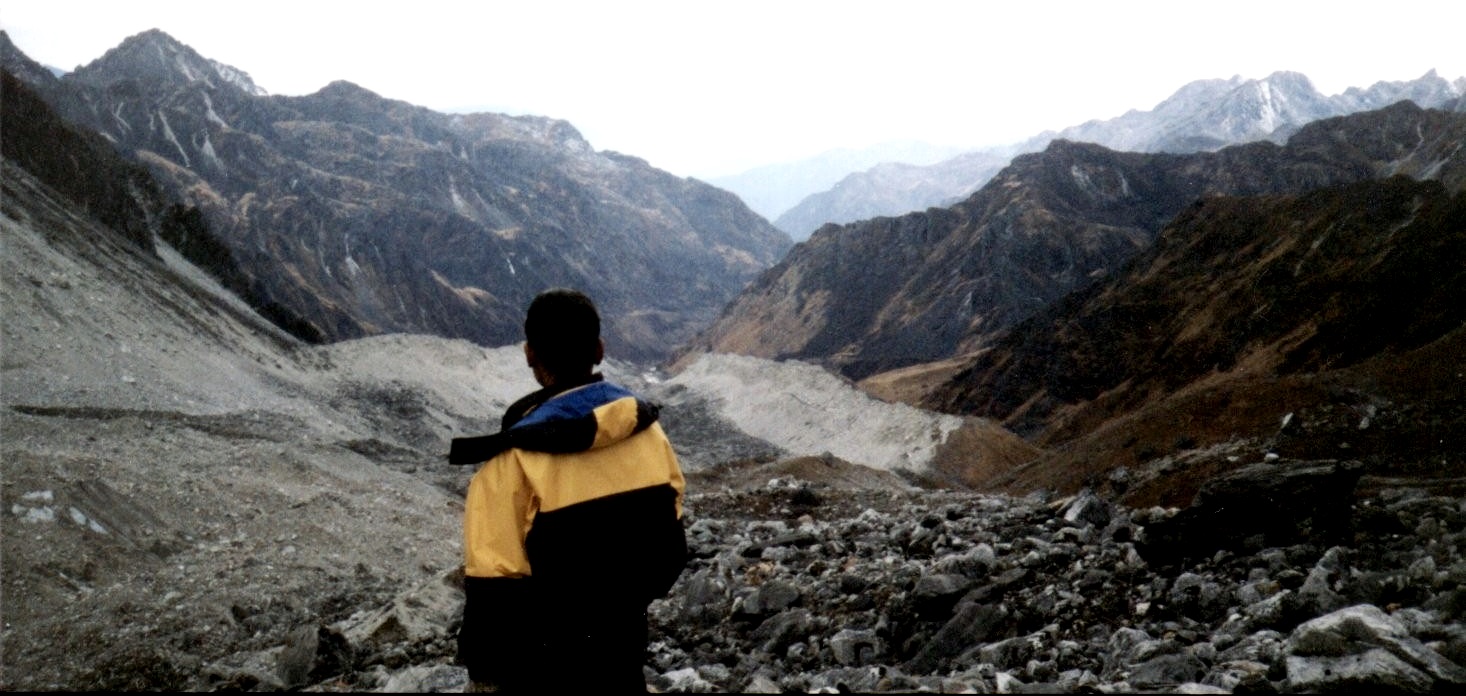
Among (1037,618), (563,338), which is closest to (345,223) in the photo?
(1037,618)

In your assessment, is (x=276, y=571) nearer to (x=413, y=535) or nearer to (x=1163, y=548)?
(x=413, y=535)

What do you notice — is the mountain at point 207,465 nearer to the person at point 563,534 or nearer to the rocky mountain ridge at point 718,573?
the rocky mountain ridge at point 718,573

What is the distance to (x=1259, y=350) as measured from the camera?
1411 inches

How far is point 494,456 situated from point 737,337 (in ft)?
381

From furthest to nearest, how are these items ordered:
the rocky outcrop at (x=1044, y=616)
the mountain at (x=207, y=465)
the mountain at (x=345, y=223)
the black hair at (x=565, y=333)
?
the mountain at (x=345, y=223), the mountain at (x=207, y=465), the rocky outcrop at (x=1044, y=616), the black hair at (x=565, y=333)

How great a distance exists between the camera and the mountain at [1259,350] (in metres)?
16.5

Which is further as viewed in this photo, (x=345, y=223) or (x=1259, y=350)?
→ (x=345, y=223)

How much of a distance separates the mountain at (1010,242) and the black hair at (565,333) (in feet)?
272

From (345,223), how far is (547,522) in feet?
423

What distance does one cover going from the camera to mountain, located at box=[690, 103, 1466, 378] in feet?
295

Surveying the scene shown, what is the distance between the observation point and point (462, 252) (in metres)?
143

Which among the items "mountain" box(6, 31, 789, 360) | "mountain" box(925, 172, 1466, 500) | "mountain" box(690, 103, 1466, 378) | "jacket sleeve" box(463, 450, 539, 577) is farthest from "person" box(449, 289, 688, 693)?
"mountain" box(690, 103, 1466, 378)

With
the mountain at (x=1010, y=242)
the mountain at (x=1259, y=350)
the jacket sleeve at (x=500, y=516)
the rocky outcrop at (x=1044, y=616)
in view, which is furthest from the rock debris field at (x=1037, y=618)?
the mountain at (x=1010, y=242)

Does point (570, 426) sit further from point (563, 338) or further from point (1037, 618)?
point (1037, 618)
